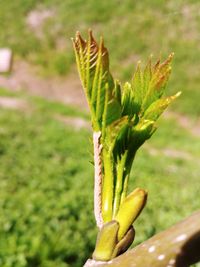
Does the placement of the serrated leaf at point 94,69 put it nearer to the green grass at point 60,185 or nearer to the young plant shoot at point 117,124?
the young plant shoot at point 117,124

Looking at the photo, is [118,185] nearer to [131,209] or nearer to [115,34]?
[131,209]

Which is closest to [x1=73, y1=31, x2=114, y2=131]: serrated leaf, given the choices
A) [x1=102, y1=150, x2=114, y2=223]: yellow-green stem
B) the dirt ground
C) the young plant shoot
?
the young plant shoot

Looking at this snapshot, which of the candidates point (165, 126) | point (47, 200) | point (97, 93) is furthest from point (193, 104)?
point (97, 93)

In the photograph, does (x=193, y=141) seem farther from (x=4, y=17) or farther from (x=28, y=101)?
(x=4, y=17)

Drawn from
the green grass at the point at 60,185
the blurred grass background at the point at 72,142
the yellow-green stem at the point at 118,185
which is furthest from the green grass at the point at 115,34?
the yellow-green stem at the point at 118,185

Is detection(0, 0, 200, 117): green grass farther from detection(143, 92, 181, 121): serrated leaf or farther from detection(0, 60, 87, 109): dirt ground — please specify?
detection(143, 92, 181, 121): serrated leaf

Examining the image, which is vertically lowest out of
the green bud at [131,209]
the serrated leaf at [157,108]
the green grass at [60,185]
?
the green grass at [60,185]
